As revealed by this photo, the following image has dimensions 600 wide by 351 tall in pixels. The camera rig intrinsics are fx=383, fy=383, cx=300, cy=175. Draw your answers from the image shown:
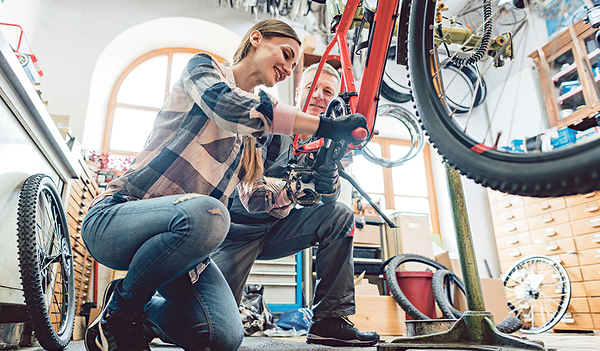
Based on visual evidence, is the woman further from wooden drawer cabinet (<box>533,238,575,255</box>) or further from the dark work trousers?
wooden drawer cabinet (<box>533,238,575,255</box>)

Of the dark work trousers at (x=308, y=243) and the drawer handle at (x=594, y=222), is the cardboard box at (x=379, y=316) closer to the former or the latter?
the dark work trousers at (x=308, y=243)

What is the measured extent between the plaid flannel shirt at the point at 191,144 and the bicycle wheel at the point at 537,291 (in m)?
3.04

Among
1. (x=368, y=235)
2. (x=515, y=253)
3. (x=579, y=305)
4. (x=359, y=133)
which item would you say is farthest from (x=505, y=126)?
(x=515, y=253)

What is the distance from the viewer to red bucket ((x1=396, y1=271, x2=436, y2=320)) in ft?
7.21

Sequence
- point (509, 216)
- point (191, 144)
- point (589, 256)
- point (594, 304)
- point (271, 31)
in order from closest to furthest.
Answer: point (191, 144) → point (271, 31) → point (594, 304) → point (589, 256) → point (509, 216)

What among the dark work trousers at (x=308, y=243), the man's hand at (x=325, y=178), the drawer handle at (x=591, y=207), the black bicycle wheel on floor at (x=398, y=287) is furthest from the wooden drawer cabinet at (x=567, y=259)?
the man's hand at (x=325, y=178)

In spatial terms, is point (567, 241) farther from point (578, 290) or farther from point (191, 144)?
point (191, 144)

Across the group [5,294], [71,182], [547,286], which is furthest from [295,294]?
[547,286]

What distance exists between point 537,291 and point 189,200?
3418 mm

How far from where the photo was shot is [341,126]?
0.71 m

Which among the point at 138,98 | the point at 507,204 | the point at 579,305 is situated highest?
the point at 138,98

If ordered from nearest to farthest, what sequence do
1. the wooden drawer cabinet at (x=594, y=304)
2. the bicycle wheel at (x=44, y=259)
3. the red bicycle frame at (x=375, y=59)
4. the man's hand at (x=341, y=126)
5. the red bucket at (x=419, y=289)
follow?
1. the man's hand at (x=341, y=126)
2. the red bicycle frame at (x=375, y=59)
3. the bicycle wheel at (x=44, y=259)
4. the red bucket at (x=419, y=289)
5. the wooden drawer cabinet at (x=594, y=304)

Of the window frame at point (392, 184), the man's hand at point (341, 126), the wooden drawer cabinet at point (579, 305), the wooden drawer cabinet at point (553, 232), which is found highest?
the window frame at point (392, 184)

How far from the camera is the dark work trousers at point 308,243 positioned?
123 cm
